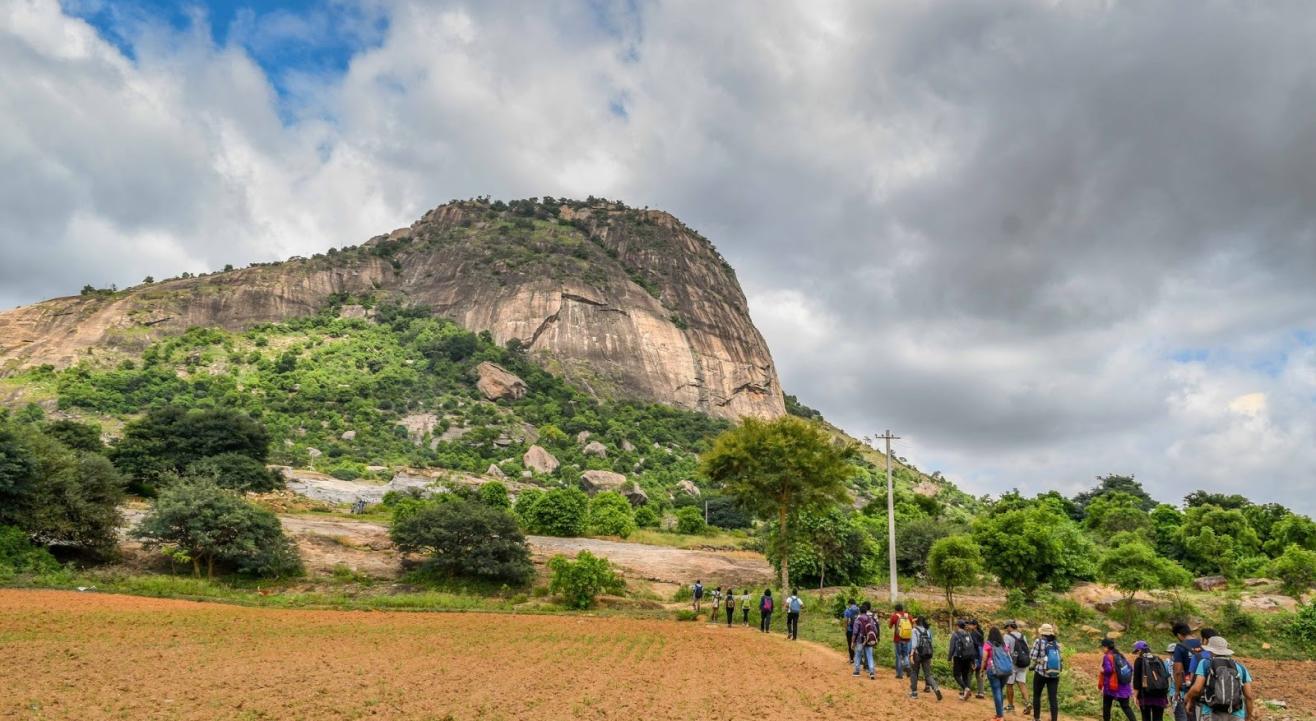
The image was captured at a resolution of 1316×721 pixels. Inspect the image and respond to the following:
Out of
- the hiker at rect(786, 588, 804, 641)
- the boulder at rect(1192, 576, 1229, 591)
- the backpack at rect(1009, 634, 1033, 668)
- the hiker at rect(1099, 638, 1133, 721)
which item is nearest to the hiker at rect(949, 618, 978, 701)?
the backpack at rect(1009, 634, 1033, 668)

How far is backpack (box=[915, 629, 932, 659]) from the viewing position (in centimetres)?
1360

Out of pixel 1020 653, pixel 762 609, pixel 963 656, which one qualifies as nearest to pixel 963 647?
pixel 963 656

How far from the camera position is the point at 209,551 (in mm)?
31078

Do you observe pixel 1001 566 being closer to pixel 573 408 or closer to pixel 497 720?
pixel 497 720

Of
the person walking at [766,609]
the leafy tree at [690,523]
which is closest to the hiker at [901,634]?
the person walking at [766,609]

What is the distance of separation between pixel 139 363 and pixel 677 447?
76177 mm

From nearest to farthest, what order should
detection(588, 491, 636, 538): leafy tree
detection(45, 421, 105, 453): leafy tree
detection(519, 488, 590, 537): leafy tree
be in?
1. detection(45, 421, 105, 453): leafy tree
2. detection(519, 488, 590, 537): leafy tree
3. detection(588, 491, 636, 538): leafy tree

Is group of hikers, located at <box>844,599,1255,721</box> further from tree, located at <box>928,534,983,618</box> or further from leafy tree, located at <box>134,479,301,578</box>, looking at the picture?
leafy tree, located at <box>134,479,301,578</box>

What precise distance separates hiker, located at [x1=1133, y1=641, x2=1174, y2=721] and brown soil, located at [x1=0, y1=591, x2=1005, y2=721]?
2.55m

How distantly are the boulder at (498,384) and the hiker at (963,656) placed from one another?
97.0 meters

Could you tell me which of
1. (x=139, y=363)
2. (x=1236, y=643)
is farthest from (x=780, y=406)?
(x=1236, y=643)

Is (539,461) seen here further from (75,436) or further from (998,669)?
(998,669)

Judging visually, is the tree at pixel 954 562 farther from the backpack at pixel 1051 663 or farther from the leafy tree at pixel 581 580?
the backpack at pixel 1051 663

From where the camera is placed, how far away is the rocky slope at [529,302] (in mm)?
108312
